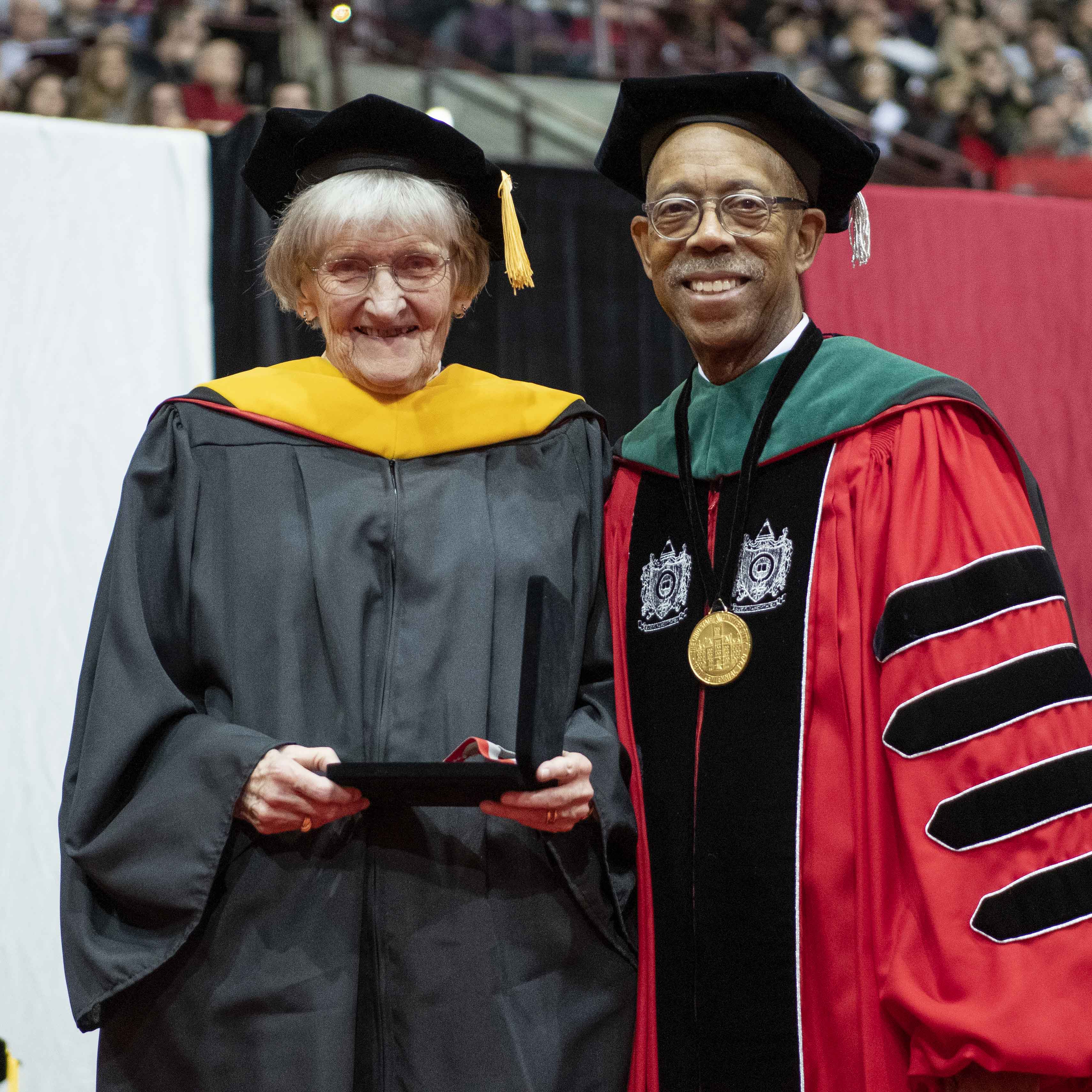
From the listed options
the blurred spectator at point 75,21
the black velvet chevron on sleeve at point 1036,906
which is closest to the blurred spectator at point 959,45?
the blurred spectator at point 75,21

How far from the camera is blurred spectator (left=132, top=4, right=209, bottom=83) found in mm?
6316

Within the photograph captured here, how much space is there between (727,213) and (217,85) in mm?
4751

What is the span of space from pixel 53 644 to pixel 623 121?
2572 mm

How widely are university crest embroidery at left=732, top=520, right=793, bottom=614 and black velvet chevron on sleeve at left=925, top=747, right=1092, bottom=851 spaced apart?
1.50ft

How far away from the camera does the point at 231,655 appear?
6.91 feet

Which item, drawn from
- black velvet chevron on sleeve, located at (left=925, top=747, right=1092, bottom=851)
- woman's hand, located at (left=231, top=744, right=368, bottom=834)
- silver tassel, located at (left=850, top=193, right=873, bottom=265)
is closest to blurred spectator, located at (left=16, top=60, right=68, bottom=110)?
silver tassel, located at (left=850, top=193, right=873, bottom=265)

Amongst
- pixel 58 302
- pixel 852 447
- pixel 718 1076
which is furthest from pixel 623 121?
pixel 58 302

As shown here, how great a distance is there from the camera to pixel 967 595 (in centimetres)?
198

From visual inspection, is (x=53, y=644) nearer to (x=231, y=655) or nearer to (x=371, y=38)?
(x=231, y=655)

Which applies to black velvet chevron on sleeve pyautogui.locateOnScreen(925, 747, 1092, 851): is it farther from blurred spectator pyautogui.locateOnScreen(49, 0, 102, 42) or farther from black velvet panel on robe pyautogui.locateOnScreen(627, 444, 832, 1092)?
blurred spectator pyautogui.locateOnScreen(49, 0, 102, 42)

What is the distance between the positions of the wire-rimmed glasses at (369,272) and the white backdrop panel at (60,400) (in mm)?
2204

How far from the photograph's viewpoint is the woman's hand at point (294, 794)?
1871 mm

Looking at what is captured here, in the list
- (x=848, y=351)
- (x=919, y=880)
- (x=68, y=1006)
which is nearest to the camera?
(x=919, y=880)

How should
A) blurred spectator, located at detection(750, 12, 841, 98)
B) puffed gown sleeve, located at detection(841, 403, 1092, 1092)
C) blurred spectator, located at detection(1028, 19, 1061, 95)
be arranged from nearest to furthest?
1. puffed gown sleeve, located at detection(841, 403, 1092, 1092)
2. blurred spectator, located at detection(750, 12, 841, 98)
3. blurred spectator, located at detection(1028, 19, 1061, 95)
